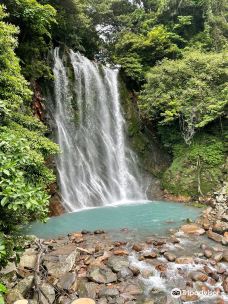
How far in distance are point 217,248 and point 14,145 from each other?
603cm

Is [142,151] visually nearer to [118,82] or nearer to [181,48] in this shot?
[118,82]

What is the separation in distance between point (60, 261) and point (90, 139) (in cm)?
1087

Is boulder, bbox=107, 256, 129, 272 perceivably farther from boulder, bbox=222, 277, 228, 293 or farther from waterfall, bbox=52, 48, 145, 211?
waterfall, bbox=52, 48, 145, 211

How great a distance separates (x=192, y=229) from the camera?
9.58 meters

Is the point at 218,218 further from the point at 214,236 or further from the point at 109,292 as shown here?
the point at 109,292

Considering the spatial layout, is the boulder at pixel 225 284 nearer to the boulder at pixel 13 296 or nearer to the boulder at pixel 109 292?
the boulder at pixel 109 292

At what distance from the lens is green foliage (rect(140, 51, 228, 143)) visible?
16.6 metres

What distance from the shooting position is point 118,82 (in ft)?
64.2

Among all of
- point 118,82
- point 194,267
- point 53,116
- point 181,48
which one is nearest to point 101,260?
point 194,267

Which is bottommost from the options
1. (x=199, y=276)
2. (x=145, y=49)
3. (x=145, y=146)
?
(x=199, y=276)

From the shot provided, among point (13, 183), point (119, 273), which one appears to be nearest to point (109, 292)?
point (119, 273)

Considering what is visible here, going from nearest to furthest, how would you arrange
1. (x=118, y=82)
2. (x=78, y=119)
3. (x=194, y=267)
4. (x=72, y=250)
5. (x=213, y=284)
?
(x=213, y=284), (x=194, y=267), (x=72, y=250), (x=78, y=119), (x=118, y=82)

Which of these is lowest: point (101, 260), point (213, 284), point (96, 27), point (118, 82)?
point (213, 284)

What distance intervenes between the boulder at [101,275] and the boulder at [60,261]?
50 centimetres
